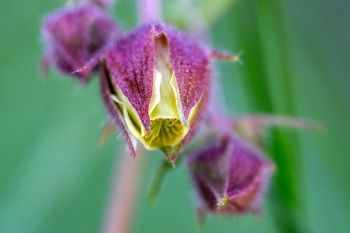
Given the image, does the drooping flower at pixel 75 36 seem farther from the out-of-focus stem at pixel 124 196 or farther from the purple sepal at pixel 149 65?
the out-of-focus stem at pixel 124 196

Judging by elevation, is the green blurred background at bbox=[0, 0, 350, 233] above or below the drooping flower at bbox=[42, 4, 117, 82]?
below

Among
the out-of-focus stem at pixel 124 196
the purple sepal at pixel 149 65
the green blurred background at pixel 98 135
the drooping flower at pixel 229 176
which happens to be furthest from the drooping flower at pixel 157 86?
the green blurred background at pixel 98 135

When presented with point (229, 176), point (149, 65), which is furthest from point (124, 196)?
point (149, 65)

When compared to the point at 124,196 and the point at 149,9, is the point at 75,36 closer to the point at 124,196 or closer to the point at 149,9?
the point at 149,9

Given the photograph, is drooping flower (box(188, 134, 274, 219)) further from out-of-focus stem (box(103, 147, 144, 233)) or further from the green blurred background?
the green blurred background

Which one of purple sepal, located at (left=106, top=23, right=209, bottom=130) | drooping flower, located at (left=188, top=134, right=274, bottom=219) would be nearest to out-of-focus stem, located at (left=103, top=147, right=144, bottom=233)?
drooping flower, located at (left=188, top=134, right=274, bottom=219)

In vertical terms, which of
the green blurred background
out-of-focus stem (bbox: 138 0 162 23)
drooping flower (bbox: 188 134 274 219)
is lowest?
the green blurred background

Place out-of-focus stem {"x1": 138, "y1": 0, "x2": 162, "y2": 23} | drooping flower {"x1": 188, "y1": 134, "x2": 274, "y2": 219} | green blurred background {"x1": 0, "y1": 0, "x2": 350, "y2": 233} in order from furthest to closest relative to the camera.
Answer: green blurred background {"x1": 0, "y1": 0, "x2": 350, "y2": 233} < out-of-focus stem {"x1": 138, "y1": 0, "x2": 162, "y2": 23} < drooping flower {"x1": 188, "y1": 134, "x2": 274, "y2": 219}
